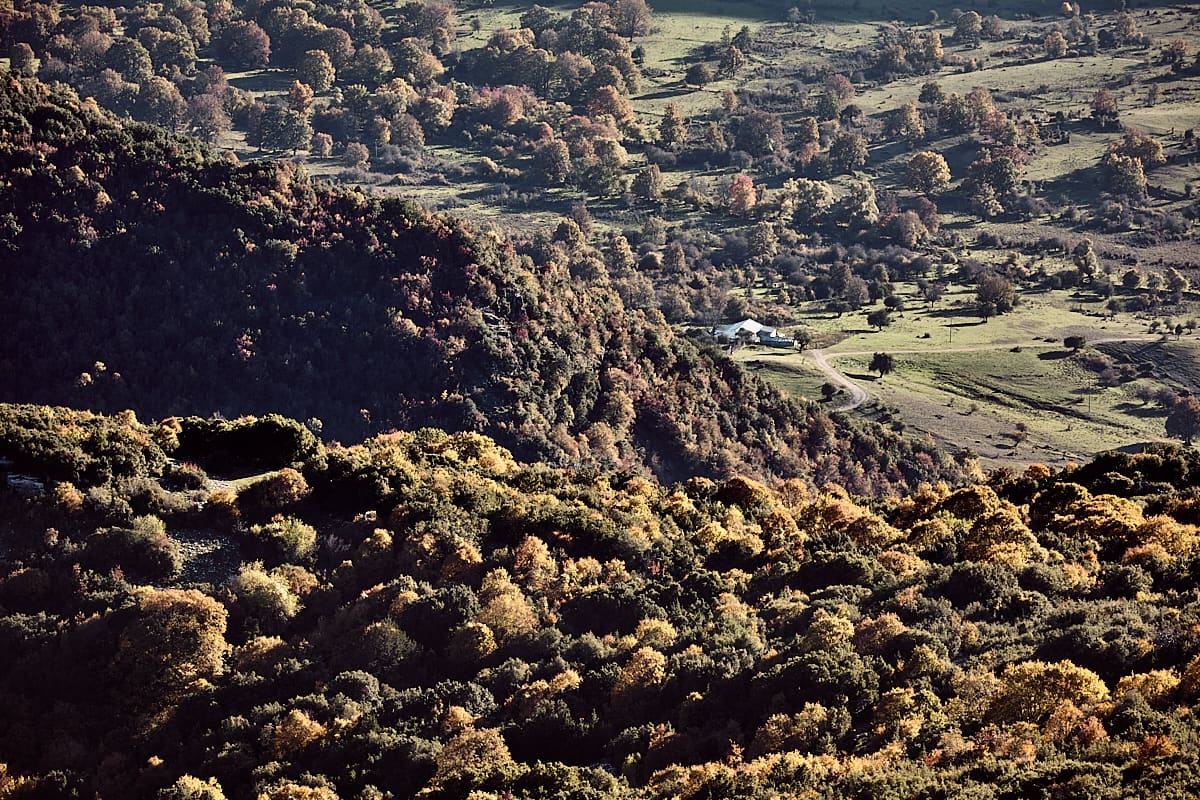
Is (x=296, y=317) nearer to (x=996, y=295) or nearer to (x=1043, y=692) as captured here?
(x=1043, y=692)

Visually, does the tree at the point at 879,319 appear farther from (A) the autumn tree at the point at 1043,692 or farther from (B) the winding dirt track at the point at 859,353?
(A) the autumn tree at the point at 1043,692

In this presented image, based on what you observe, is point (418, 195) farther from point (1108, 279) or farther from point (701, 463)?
point (701, 463)

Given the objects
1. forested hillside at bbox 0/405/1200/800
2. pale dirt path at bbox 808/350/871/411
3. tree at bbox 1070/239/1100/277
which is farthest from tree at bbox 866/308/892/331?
forested hillside at bbox 0/405/1200/800

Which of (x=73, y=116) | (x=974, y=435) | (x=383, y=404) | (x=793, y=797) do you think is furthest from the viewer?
(x=974, y=435)

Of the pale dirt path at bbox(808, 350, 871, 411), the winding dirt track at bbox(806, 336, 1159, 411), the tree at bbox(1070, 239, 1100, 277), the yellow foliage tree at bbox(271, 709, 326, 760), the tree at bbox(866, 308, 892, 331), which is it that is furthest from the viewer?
the tree at bbox(1070, 239, 1100, 277)

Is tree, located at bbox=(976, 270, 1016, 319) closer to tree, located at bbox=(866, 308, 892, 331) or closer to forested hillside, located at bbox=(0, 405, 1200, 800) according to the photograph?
tree, located at bbox=(866, 308, 892, 331)

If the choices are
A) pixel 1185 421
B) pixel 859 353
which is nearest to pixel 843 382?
pixel 859 353

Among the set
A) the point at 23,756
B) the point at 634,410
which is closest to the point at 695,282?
the point at 634,410
